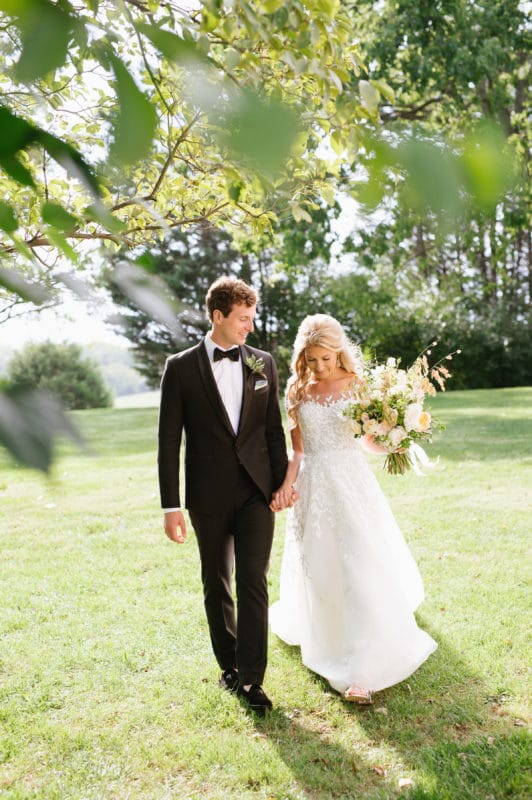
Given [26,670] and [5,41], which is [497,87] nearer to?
[26,670]

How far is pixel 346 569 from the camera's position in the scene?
162 inches

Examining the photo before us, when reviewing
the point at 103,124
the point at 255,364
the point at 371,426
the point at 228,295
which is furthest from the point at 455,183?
the point at 371,426

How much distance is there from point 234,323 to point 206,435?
58cm

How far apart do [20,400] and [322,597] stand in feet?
12.7

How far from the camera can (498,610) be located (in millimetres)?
5098

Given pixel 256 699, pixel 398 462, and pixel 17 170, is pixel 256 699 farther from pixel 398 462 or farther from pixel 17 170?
pixel 17 170

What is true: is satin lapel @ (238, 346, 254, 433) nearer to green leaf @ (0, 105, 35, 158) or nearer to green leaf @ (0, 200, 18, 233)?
green leaf @ (0, 200, 18, 233)

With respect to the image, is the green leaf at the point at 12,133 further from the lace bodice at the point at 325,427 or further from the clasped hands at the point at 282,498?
the lace bodice at the point at 325,427

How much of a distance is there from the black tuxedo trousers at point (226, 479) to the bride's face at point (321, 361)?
44 centimetres

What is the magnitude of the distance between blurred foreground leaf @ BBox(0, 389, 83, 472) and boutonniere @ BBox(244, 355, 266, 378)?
3.31 meters

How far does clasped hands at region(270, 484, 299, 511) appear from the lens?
3.95 meters

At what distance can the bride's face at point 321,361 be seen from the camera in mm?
4316

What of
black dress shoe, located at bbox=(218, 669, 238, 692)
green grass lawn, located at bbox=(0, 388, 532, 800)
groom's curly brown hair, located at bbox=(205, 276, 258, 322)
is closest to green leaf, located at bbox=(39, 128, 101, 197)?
green grass lawn, located at bbox=(0, 388, 532, 800)

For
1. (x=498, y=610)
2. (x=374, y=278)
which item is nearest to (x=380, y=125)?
(x=498, y=610)
